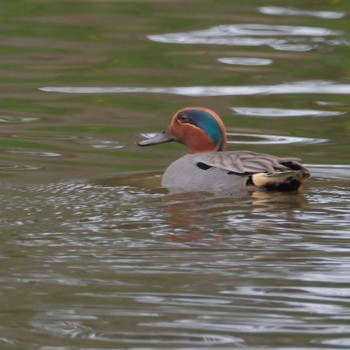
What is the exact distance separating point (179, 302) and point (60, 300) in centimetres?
56

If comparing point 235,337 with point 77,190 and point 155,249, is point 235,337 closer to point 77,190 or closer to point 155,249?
point 155,249

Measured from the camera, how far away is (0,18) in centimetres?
1487

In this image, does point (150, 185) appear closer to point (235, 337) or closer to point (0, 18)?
point (235, 337)

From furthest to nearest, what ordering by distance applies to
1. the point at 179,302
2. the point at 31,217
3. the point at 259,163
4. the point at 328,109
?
the point at 328,109 → the point at 259,163 → the point at 31,217 → the point at 179,302

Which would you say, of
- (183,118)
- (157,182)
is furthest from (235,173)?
(183,118)

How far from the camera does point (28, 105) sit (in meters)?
12.0

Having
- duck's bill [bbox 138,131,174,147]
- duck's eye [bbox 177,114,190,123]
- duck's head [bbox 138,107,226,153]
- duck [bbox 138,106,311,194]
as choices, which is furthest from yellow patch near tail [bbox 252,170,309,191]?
duck's bill [bbox 138,131,174,147]

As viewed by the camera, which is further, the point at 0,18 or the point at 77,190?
the point at 0,18

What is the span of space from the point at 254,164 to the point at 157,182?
907mm

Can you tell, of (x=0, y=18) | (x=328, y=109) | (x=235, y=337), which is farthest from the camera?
(x=0, y=18)

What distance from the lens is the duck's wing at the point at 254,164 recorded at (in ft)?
29.6

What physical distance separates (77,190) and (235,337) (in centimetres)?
347

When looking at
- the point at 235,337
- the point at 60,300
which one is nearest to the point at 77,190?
the point at 60,300

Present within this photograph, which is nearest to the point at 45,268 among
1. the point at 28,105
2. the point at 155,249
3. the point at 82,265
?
the point at 82,265
